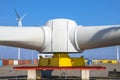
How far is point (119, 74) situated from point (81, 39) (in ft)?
42.9

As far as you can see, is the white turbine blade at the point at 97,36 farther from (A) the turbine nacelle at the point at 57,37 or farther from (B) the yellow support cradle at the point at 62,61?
(B) the yellow support cradle at the point at 62,61

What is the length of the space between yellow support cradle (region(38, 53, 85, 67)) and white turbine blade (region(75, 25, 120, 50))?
1.63 meters

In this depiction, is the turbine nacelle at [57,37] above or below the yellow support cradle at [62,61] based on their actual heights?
above

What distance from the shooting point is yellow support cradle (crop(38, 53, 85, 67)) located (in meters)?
24.9

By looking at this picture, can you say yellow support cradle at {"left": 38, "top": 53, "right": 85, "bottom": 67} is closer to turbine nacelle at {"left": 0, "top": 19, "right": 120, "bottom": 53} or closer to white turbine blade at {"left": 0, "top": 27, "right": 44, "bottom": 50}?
turbine nacelle at {"left": 0, "top": 19, "right": 120, "bottom": 53}

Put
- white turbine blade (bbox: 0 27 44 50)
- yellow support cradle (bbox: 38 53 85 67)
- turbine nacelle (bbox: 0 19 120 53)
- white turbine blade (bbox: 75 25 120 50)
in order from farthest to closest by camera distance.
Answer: yellow support cradle (bbox: 38 53 85 67) → white turbine blade (bbox: 0 27 44 50) → turbine nacelle (bbox: 0 19 120 53) → white turbine blade (bbox: 75 25 120 50)

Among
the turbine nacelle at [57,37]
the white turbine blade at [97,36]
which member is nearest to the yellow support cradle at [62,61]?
the turbine nacelle at [57,37]

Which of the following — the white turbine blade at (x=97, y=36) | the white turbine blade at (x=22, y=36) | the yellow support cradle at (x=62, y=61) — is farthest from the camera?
the yellow support cradle at (x=62, y=61)

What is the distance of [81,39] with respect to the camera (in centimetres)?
2375

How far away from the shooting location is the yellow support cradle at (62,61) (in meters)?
24.9

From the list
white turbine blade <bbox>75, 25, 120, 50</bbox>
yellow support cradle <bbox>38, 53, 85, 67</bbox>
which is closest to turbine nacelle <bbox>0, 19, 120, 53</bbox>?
white turbine blade <bbox>75, 25, 120, 50</bbox>

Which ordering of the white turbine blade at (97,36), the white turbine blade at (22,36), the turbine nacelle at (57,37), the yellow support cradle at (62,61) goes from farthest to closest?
1. the yellow support cradle at (62,61)
2. the white turbine blade at (22,36)
3. the turbine nacelle at (57,37)
4. the white turbine blade at (97,36)

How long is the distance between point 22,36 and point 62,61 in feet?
13.0

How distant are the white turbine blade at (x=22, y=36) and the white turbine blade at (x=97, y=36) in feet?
10.2
